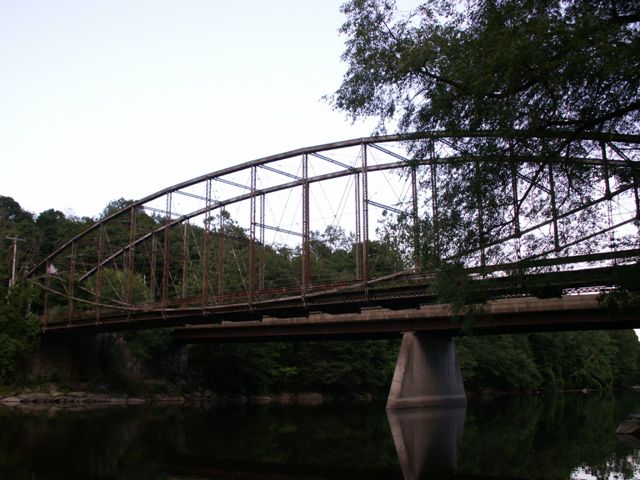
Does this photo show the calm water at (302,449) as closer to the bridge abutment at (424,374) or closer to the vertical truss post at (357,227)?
the vertical truss post at (357,227)

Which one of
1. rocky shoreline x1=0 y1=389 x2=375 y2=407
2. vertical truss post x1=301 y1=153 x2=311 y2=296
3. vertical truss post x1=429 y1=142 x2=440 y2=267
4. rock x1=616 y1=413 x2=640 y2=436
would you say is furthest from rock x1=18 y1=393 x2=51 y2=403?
vertical truss post x1=429 y1=142 x2=440 y2=267

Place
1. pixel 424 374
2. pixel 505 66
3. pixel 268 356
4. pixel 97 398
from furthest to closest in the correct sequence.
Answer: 1. pixel 268 356
2. pixel 97 398
3. pixel 424 374
4. pixel 505 66

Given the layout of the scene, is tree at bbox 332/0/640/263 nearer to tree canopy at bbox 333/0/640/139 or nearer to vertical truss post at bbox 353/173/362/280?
tree canopy at bbox 333/0/640/139

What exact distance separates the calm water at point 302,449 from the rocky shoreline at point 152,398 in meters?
13.9

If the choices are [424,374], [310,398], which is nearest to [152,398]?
[310,398]

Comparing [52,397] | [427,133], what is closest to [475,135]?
[427,133]

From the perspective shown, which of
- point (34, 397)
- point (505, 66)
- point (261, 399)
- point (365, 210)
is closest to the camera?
point (505, 66)

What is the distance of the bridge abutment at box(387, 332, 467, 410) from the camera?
48375 mm

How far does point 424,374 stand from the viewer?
5009 centimetres

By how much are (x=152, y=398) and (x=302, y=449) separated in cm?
3764

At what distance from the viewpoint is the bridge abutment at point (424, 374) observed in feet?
159

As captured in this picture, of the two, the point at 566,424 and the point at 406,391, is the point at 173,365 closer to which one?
the point at 406,391

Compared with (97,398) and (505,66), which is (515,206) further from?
(97,398)

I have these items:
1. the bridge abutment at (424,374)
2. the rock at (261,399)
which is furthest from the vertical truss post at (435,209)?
the rock at (261,399)
